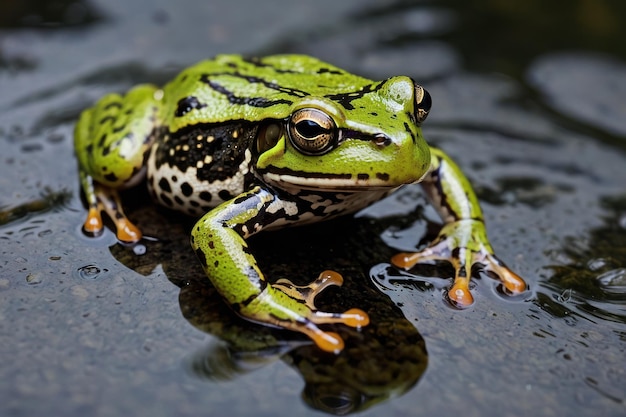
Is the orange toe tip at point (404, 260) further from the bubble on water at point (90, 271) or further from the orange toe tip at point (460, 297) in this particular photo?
the bubble on water at point (90, 271)

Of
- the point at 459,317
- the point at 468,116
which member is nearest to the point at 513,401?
the point at 459,317

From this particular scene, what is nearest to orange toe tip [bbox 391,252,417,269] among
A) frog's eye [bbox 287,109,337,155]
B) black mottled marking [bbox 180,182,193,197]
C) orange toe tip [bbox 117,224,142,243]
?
frog's eye [bbox 287,109,337,155]

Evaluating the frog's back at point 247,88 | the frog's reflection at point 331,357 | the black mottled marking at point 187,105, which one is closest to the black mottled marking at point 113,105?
the frog's back at point 247,88

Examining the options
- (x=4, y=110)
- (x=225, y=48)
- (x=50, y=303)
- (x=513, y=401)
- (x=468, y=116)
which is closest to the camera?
(x=513, y=401)

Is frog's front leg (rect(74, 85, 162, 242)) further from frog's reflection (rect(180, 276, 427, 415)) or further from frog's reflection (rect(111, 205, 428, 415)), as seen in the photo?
frog's reflection (rect(180, 276, 427, 415))

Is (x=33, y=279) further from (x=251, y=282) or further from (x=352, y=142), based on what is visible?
(x=352, y=142)

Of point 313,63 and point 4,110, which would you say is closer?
point 313,63

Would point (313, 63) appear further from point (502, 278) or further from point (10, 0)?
point (10, 0)
